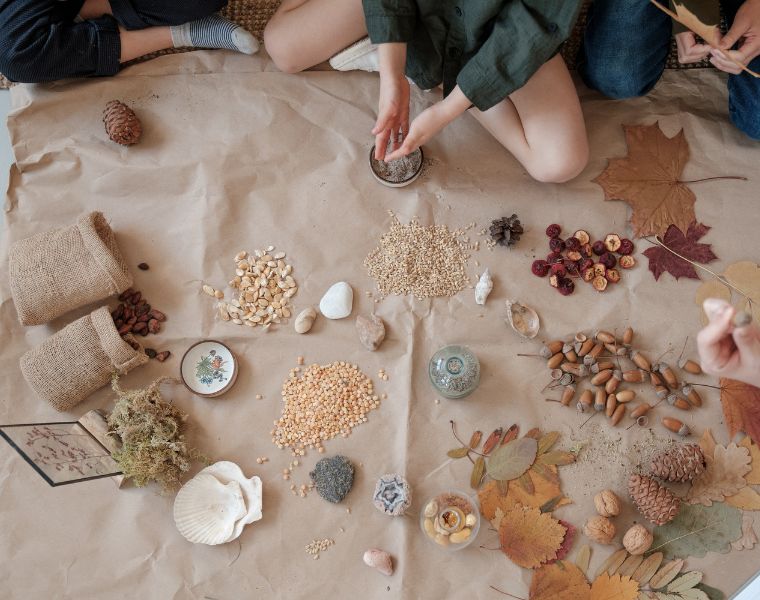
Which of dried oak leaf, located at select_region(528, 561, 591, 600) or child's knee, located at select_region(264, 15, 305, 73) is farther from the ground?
child's knee, located at select_region(264, 15, 305, 73)

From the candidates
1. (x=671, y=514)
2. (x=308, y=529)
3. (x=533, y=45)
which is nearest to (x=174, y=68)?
(x=533, y=45)

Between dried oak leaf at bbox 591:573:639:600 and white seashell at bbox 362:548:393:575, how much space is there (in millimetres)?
412

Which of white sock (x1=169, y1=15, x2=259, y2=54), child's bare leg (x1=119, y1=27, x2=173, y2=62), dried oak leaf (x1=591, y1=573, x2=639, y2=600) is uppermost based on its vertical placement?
child's bare leg (x1=119, y1=27, x2=173, y2=62)

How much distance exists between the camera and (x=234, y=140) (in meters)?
1.46

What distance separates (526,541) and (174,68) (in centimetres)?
131

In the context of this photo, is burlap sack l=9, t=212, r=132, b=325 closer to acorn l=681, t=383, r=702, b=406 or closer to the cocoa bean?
the cocoa bean

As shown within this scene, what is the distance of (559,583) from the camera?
1.27 meters

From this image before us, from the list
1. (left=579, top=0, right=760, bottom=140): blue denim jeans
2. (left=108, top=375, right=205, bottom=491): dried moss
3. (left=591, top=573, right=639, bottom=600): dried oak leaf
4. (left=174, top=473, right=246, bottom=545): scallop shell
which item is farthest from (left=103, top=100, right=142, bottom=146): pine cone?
(left=591, top=573, right=639, bottom=600): dried oak leaf

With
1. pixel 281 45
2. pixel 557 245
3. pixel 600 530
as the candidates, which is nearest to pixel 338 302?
pixel 557 245

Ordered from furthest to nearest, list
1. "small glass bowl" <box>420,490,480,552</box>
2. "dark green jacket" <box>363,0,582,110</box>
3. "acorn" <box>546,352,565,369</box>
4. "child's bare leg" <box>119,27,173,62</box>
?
1. "child's bare leg" <box>119,27,173,62</box>
2. "acorn" <box>546,352,565,369</box>
3. "small glass bowl" <box>420,490,480,552</box>
4. "dark green jacket" <box>363,0,582,110</box>

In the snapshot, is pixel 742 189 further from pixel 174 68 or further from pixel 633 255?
pixel 174 68

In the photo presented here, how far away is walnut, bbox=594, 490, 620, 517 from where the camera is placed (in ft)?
4.17

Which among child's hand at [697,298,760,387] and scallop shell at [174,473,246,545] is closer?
child's hand at [697,298,760,387]

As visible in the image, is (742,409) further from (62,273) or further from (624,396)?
(62,273)
